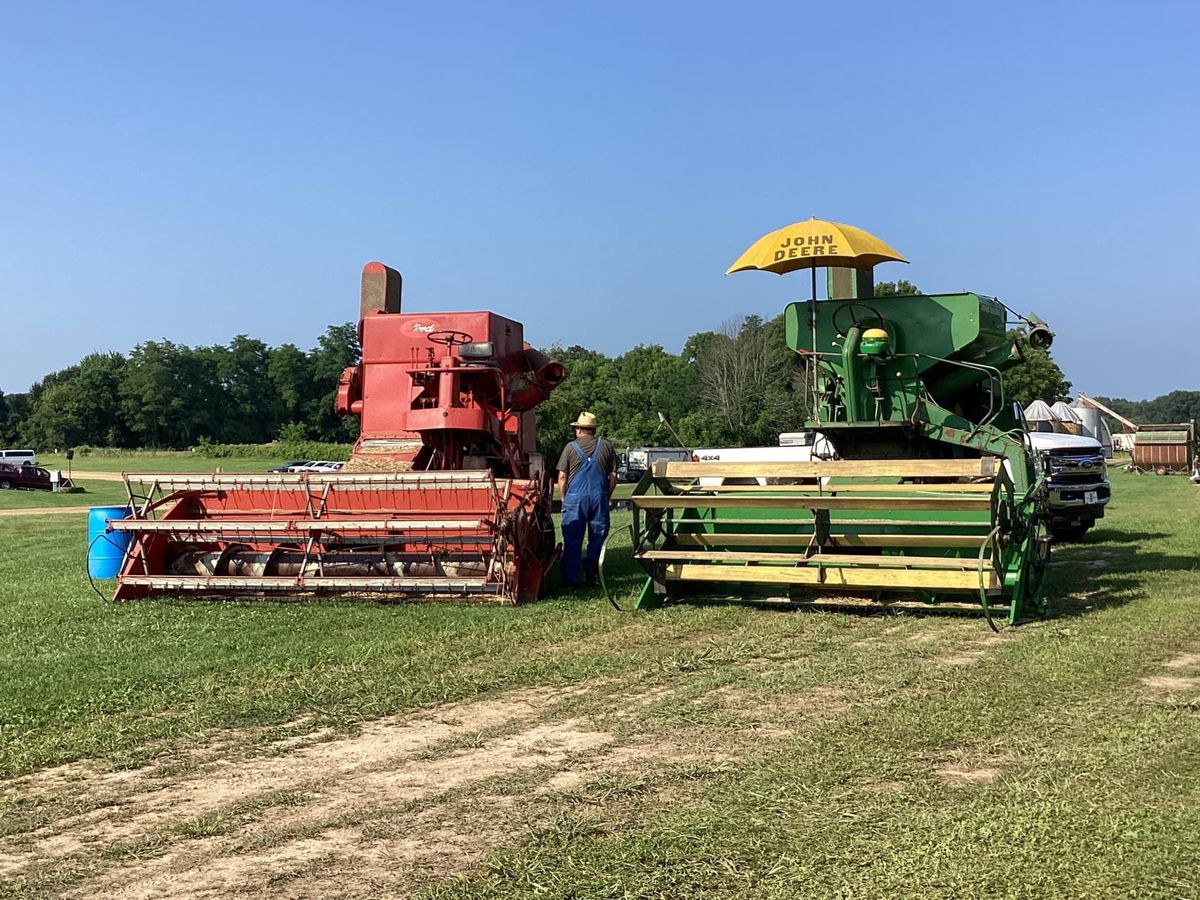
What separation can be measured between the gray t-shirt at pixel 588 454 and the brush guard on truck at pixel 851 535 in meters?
1.05

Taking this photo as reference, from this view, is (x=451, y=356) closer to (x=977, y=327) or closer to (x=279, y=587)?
(x=279, y=587)

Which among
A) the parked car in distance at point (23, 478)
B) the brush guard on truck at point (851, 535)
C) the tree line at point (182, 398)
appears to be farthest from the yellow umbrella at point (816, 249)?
the tree line at point (182, 398)

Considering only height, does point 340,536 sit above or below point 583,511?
below

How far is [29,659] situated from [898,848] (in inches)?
231

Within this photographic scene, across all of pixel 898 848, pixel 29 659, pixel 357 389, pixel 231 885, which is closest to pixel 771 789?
pixel 898 848

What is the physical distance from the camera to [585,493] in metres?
10.4

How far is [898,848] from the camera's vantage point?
12.0 feet

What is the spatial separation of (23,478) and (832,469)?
4300cm

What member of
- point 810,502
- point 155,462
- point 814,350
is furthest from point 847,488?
point 155,462

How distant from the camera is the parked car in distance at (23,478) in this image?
43438mm

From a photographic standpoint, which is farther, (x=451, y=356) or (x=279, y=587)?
(x=451, y=356)

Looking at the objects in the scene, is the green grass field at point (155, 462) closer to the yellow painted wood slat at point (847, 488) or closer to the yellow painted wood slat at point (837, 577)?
the yellow painted wood slat at point (847, 488)

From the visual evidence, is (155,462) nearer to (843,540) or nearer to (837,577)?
(843,540)

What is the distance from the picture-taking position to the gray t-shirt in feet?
34.7
